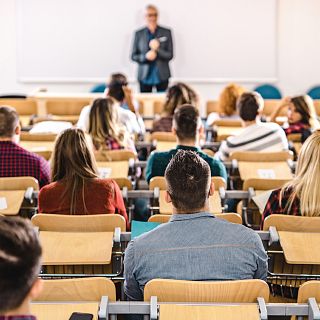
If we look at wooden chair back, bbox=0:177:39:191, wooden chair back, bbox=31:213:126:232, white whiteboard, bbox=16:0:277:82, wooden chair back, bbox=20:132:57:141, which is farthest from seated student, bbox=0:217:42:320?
white whiteboard, bbox=16:0:277:82

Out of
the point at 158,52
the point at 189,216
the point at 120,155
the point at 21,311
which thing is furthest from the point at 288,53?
the point at 21,311

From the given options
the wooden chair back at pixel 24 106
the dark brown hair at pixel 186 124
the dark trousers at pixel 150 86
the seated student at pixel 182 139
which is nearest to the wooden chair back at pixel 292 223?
the seated student at pixel 182 139

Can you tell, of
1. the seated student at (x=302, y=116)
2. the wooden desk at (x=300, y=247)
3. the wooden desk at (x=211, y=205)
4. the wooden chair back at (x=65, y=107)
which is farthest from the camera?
the wooden chair back at (x=65, y=107)

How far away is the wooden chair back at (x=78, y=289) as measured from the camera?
2.91m

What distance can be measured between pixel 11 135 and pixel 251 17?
6.96m

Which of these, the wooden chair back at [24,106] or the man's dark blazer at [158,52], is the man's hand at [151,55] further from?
the wooden chair back at [24,106]

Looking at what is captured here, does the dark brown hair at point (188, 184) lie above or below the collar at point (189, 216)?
above

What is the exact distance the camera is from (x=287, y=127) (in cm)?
716

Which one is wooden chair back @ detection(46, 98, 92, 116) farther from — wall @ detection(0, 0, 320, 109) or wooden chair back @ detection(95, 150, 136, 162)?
wooden chair back @ detection(95, 150, 136, 162)

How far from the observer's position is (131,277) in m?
3.20

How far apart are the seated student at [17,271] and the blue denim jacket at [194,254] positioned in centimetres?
115

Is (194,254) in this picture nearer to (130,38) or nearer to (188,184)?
(188,184)

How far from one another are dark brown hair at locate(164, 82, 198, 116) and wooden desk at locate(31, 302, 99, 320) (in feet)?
14.7

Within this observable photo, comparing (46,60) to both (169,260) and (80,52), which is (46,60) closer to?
(80,52)
